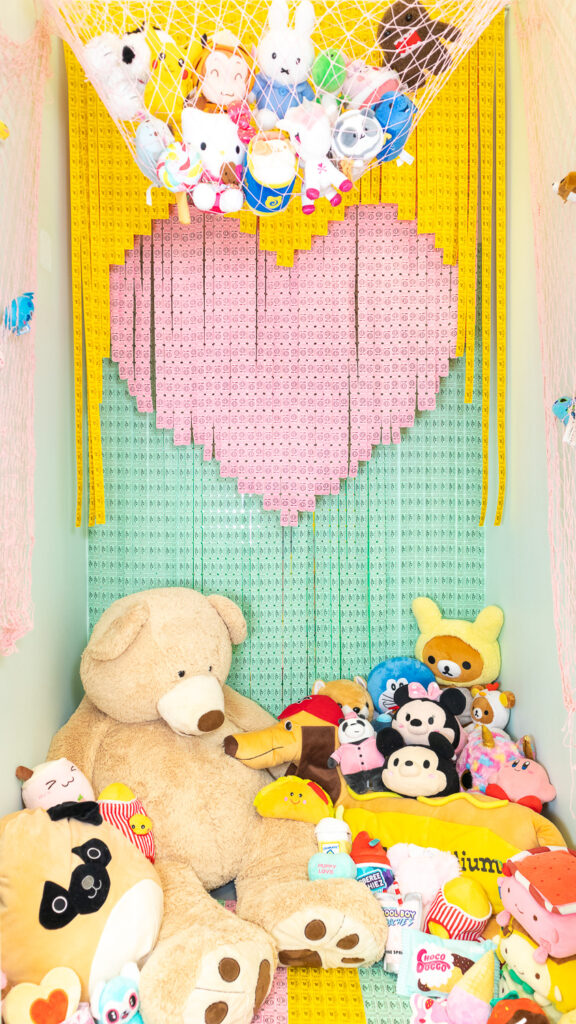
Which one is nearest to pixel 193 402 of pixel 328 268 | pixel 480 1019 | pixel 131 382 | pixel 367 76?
pixel 131 382

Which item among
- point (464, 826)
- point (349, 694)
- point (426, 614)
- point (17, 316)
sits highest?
point (17, 316)

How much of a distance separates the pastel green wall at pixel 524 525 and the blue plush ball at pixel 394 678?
0.83ft

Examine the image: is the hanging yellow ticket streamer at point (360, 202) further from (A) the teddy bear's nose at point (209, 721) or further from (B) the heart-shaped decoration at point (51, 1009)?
(B) the heart-shaped decoration at point (51, 1009)

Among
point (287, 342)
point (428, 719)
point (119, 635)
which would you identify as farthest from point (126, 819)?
→ point (287, 342)

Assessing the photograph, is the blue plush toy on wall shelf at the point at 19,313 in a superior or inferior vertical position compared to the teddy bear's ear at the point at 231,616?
superior

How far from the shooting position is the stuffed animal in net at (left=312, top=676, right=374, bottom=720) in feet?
8.03

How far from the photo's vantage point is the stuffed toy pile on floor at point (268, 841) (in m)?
1.58

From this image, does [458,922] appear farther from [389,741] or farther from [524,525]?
[524,525]

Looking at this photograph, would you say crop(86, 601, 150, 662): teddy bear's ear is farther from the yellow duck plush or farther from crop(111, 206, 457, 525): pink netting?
the yellow duck plush

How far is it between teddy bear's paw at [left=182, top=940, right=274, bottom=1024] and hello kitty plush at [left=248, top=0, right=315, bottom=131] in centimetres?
170

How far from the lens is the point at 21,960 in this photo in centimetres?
157

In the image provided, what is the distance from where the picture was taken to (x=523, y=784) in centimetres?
212

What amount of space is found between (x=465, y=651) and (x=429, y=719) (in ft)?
1.04

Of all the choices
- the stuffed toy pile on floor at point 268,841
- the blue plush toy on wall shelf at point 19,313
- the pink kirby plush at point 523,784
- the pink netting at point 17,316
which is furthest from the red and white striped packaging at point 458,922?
the blue plush toy on wall shelf at point 19,313
